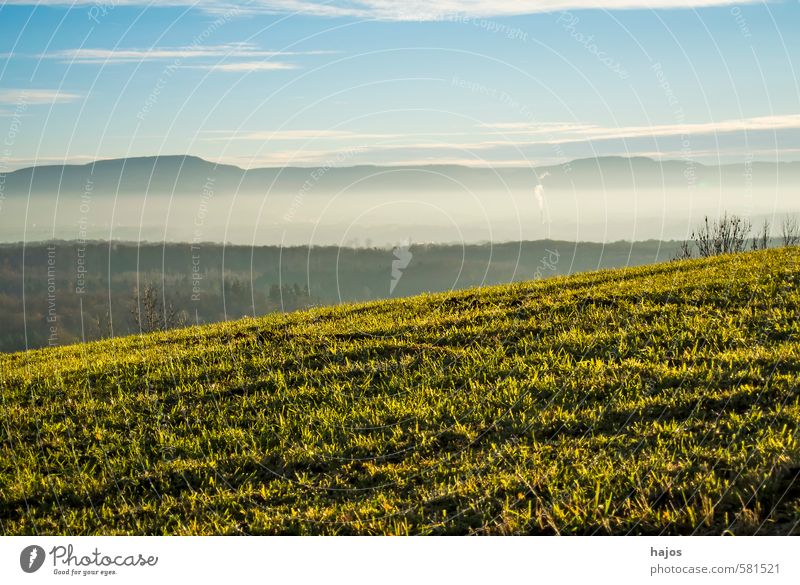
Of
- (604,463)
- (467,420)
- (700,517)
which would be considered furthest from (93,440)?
(700,517)

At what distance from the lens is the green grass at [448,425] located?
7414 millimetres

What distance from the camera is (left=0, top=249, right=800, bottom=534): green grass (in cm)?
741

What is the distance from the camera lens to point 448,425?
9.52 metres
